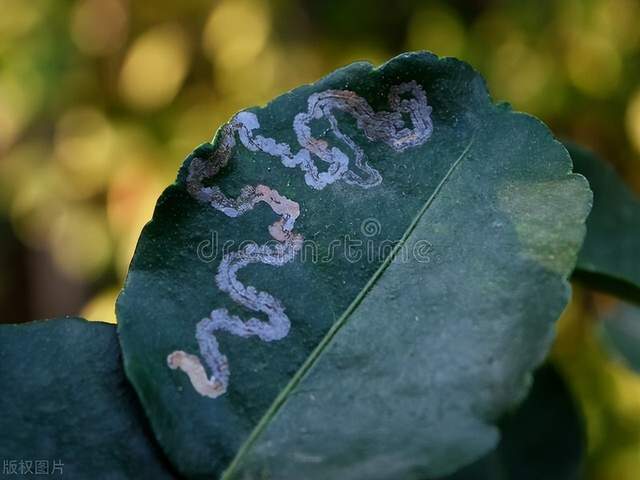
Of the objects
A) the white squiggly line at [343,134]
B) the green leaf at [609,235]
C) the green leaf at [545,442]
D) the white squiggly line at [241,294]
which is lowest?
the green leaf at [545,442]

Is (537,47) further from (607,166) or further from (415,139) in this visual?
(415,139)

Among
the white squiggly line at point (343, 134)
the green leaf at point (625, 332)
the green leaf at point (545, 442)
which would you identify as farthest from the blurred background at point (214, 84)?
the white squiggly line at point (343, 134)

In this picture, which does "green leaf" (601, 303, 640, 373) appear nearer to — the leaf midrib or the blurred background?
the blurred background

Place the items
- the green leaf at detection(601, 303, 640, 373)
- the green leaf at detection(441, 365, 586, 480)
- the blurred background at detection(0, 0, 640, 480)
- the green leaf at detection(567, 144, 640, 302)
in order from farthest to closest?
the blurred background at detection(0, 0, 640, 480), the green leaf at detection(601, 303, 640, 373), the green leaf at detection(441, 365, 586, 480), the green leaf at detection(567, 144, 640, 302)

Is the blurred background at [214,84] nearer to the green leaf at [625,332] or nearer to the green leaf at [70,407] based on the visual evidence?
the green leaf at [625,332]

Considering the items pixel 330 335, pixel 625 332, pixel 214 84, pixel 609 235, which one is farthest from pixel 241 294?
pixel 214 84

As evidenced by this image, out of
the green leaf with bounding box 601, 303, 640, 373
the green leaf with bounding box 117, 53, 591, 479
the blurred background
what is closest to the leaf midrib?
the green leaf with bounding box 117, 53, 591, 479
